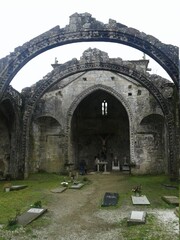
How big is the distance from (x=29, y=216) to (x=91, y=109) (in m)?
19.9

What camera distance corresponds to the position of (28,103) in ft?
56.7

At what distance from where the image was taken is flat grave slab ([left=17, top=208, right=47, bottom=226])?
6.67m

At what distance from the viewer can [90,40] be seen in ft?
37.9

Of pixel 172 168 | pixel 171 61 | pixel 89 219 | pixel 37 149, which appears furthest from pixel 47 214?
A: pixel 37 149

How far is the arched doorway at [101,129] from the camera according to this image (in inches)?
1022

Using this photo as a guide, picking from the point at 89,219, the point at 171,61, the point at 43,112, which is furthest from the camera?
the point at 43,112

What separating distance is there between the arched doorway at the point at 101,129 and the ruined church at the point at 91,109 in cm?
10

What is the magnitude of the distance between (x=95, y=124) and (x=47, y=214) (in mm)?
→ 18928

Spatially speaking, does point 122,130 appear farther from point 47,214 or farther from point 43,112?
point 47,214

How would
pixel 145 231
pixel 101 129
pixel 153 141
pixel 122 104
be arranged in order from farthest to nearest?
1. pixel 101 129
2. pixel 122 104
3. pixel 153 141
4. pixel 145 231

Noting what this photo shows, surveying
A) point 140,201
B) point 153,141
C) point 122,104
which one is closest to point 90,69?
point 122,104

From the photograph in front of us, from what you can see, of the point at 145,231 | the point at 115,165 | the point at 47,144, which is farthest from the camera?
the point at 115,165

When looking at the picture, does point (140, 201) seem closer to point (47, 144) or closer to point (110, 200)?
point (110, 200)

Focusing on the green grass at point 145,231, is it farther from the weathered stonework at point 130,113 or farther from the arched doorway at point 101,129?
the arched doorway at point 101,129
